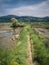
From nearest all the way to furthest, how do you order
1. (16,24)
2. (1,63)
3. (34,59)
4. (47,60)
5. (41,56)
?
1. (1,63)
2. (47,60)
3. (41,56)
4. (34,59)
5. (16,24)

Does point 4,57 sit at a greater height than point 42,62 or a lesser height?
greater

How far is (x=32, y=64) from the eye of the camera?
12039mm

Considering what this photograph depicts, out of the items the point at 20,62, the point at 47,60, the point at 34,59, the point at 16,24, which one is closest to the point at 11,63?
the point at 20,62

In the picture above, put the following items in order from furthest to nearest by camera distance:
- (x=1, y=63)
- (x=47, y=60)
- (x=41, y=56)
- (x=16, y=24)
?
(x=16, y=24) → (x=41, y=56) → (x=47, y=60) → (x=1, y=63)

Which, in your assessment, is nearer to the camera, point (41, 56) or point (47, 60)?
point (47, 60)

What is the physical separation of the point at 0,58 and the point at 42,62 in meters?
2.94

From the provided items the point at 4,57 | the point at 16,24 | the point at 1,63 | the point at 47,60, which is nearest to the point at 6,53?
the point at 4,57

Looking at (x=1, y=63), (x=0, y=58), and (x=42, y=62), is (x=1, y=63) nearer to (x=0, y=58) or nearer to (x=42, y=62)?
(x=0, y=58)

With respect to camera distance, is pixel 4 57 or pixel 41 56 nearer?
pixel 4 57

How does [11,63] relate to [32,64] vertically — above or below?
above

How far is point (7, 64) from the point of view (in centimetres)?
886

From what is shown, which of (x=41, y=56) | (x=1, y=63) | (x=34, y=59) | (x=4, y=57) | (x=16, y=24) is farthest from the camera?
(x=16, y=24)

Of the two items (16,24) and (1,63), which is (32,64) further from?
(16,24)

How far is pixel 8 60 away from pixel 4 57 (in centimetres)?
27
